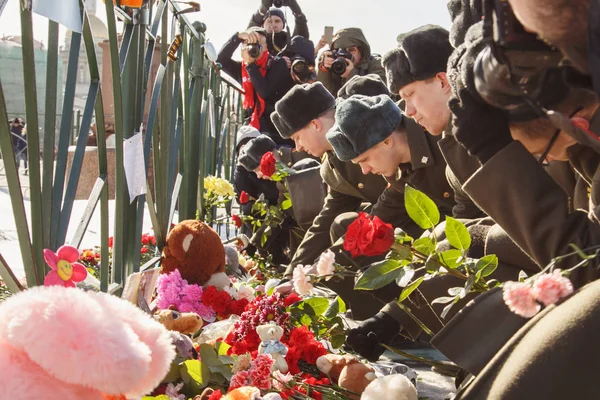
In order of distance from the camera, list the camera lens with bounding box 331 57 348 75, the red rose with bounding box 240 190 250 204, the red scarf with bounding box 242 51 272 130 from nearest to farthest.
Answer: the red rose with bounding box 240 190 250 204 → the camera lens with bounding box 331 57 348 75 → the red scarf with bounding box 242 51 272 130

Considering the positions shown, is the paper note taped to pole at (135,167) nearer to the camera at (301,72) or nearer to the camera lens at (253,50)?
the camera at (301,72)

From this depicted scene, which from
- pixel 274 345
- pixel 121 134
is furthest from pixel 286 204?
pixel 274 345

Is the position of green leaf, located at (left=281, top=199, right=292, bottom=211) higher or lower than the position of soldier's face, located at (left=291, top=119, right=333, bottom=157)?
lower

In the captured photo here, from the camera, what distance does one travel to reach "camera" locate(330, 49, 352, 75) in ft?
20.7

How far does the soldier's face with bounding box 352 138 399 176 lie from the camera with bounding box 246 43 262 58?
11.2 feet

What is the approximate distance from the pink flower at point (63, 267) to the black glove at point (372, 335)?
3.78ft

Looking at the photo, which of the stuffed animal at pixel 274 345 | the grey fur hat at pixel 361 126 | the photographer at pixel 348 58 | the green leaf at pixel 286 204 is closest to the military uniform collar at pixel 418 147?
the grey fur hat at pixel 361 126

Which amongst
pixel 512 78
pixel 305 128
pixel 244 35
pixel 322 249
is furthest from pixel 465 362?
pixel 244 35

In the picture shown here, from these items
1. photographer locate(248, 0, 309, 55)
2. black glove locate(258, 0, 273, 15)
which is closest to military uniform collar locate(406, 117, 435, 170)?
photographer locate(248, 0, 309, 55)

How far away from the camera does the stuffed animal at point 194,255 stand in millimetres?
3215

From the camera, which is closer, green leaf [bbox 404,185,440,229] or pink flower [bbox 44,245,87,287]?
pink flower [bbox 44,245,87,287]

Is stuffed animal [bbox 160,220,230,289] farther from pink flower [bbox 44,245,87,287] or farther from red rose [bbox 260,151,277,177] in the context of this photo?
pink flower [bbox 44,245,87,287]

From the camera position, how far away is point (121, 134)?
2.82 meters

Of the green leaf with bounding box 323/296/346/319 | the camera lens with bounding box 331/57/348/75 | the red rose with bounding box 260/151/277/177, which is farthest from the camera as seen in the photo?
the camera lens with bounding box 331/57/348/75
